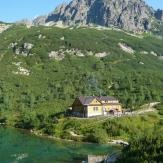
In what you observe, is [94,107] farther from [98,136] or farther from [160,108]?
[98,136]

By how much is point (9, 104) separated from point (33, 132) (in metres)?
58.8

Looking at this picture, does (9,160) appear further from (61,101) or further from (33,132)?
(61,101)

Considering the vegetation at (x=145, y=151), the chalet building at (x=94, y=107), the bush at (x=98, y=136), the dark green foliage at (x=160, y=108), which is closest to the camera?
the vegetation at (x=145, y=151)

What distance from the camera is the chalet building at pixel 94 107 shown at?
136075 millimetres

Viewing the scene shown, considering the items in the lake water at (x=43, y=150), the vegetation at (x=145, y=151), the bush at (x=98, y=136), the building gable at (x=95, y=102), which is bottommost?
the lake water at (x=43, y=150)

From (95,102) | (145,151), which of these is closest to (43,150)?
(145,151)

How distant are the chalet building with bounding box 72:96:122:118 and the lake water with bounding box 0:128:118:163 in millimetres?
22303

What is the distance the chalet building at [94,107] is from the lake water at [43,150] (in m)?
22.3

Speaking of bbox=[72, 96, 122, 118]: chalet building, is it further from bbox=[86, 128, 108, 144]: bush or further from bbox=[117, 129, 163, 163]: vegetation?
bbox=[117, 129, 163, 163]: vegetation

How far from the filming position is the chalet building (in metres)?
136

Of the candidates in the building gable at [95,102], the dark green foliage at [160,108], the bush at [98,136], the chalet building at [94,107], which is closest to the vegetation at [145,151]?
the bush at [98,136]

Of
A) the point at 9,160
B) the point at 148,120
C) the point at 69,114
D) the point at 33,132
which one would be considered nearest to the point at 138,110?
the point at 148,120

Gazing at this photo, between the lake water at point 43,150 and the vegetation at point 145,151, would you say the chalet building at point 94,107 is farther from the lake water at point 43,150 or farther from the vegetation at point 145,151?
the vegetation at point 145,151

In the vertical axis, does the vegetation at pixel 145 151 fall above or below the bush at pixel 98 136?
above
